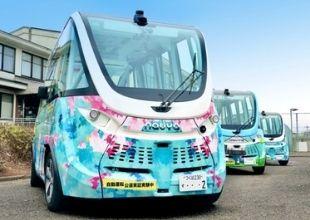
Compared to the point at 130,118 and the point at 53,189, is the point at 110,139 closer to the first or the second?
the point at 130,118

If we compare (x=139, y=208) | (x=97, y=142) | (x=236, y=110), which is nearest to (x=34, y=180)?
(x=139, y=208)

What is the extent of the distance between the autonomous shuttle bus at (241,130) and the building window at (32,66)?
18066mm

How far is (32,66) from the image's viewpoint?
3166cm

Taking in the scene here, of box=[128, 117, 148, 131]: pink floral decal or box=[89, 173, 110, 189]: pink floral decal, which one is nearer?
box=[89, 173, 110, 189]: pink floral decal

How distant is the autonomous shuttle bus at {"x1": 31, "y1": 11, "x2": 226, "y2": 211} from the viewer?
619cm

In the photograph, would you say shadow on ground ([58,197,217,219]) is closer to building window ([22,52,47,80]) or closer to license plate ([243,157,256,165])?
license plate ([243,157,256,165])

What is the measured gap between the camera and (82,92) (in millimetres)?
6434

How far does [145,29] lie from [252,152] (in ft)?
27.0

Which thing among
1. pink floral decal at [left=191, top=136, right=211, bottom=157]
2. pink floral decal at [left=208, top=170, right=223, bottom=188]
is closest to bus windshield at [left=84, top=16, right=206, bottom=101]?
pink floral decal at [left=191, top=136, right=211, bottom=157]

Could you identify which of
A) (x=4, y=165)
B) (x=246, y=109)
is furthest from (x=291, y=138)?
(x=4, y=165)

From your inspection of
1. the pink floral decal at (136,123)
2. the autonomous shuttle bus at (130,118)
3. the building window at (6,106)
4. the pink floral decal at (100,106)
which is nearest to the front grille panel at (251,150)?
the autonomous shuttle bus at (130,118)

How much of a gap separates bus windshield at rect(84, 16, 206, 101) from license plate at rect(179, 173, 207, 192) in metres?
1.02

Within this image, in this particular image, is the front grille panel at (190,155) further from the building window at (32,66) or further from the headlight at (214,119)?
the building window at (32,66)

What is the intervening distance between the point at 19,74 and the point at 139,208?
24.1 m
